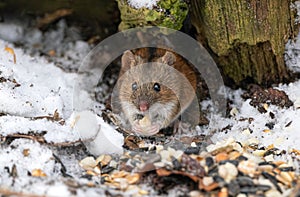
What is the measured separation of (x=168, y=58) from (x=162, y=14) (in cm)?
43

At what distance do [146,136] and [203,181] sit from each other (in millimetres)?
1430

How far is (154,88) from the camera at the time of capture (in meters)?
4.55

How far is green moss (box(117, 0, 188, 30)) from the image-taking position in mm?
4445

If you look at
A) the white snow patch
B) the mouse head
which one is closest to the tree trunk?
the mouse head

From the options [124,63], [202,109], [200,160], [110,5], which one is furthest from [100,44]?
[200,160]

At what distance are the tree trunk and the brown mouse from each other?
43 centimetres

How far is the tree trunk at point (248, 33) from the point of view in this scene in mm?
4480

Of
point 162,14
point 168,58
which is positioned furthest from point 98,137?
point 162,14

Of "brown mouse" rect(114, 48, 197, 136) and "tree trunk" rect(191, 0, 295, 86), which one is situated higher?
"tree trunk" rect(191, 0, 295, 86)

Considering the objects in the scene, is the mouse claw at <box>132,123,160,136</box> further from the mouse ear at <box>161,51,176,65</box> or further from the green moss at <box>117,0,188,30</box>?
the green moss at <box>117,0,188,30</box>

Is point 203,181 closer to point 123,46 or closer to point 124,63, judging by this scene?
point 124,63

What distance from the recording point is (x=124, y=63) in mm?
4836

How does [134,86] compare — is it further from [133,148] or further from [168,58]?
[133,148]

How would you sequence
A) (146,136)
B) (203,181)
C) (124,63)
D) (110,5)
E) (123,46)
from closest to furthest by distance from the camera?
(203,181) < (146,136) < (124,63) < (123,46) < (110,5)
